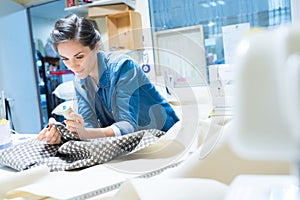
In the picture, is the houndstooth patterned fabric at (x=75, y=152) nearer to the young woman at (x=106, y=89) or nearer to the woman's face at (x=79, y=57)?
the young woman at (x=106, y=89)

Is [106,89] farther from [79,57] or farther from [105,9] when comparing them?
[105,9]

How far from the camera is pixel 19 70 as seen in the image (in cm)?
326

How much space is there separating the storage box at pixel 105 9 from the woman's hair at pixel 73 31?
4.73 feet

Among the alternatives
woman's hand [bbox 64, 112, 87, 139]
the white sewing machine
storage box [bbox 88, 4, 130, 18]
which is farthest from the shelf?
the white sewing machine

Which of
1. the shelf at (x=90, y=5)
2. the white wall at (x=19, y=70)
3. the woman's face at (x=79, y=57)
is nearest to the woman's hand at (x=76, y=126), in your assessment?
the woman's face at (x=79, y=57)

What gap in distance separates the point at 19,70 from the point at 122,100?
2690mm

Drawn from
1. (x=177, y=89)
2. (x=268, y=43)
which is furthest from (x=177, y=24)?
(x=268, y=43)

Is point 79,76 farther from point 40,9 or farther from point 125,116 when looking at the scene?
point 40,9

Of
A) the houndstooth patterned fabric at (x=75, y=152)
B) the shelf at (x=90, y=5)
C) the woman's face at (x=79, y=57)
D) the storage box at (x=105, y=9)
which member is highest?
the shelf at (x=90, y=5)

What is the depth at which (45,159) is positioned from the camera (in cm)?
73

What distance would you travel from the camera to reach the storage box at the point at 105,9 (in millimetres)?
2414

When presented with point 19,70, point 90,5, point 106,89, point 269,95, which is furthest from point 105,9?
point 269,95

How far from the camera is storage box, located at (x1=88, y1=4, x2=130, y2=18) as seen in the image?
95.0 inches

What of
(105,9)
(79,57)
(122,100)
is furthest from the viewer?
(105,9)
